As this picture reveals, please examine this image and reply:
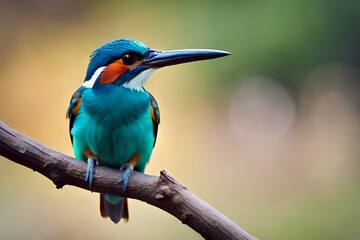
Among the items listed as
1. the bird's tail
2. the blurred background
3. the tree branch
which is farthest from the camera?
the blurred background

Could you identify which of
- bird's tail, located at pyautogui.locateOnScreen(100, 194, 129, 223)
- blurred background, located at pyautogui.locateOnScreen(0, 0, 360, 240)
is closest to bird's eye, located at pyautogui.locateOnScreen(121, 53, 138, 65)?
bird's tail, located at pyautogui.locateOnScreen(100, 194, 129, 223)

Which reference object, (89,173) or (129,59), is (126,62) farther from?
(89,173)

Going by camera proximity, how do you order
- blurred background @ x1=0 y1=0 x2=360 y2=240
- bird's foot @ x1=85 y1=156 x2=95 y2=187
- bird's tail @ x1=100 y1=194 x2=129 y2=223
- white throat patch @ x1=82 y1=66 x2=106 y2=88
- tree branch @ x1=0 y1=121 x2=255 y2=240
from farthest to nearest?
blurred background @ x1=0 y1=0 x2=360 y2=240, bird's tail @ x1=100 y1=194 x2=129 y2=223, white throat patch @ x1=82 y1=66 x2=106 y2=88, bird's foot @ x1=85 y1=156 x2=95 y2=187, tree branch @ x1=0 y1=121 x2=255 y2=240

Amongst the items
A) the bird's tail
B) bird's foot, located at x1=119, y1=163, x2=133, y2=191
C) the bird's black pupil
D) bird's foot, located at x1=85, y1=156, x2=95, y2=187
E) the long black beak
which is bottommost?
the bird's tail

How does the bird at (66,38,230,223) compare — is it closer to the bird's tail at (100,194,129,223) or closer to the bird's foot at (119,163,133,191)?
the bird's foot at (119,163,133,191)

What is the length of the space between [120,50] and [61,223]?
1621 millimetres

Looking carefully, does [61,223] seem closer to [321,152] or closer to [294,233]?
[294,233]

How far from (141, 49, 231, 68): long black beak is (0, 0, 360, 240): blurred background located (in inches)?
55.0

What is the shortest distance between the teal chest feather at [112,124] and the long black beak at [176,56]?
119 millimetres

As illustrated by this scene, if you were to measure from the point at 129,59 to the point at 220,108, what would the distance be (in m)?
1.78

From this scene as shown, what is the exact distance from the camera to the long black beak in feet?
5.96

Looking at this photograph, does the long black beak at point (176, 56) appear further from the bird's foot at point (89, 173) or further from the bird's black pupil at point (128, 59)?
the bird's foot at point (89, 173)

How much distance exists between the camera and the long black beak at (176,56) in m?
1.82

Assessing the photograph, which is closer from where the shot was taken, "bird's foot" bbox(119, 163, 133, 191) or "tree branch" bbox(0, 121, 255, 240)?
"tree branch" bbox(0, 121, 255, 240)
